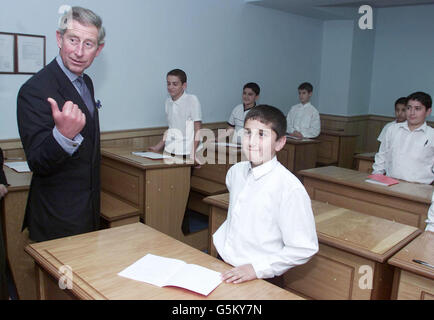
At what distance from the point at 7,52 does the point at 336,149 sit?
440cm

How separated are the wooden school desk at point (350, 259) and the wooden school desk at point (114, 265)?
589 millimetres

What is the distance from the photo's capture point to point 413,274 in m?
1.57

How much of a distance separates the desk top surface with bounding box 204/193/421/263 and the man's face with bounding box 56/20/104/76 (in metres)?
1.26

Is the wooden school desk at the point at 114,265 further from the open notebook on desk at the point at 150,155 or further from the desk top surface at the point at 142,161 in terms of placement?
the open notebook on desk at the point at 150,155

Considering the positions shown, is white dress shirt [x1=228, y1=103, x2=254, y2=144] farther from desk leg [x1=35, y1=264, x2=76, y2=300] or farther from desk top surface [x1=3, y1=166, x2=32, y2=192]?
desk leg [x1=35, y1=264, x2=76, y2=300]

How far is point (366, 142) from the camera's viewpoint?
742 centimetres

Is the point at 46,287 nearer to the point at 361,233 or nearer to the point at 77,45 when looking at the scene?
the point at 77,45

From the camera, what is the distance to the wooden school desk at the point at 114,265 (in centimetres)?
124

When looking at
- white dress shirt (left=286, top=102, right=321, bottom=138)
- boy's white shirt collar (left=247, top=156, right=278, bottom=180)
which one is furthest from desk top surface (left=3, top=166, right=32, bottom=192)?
white dress shirt (left=286, top=102, right=321, bottom=138)

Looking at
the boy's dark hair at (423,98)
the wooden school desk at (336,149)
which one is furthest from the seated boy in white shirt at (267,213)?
the wooden school desk at (336,149)

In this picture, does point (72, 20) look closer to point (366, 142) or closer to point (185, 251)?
point (185, 251)

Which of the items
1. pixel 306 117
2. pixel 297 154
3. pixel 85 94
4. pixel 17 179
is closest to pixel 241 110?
pixel 297 154

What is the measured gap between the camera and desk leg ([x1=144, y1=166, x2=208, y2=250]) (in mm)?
3162

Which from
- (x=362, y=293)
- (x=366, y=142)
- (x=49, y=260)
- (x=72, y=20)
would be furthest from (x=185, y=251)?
(x=366, y=142)
